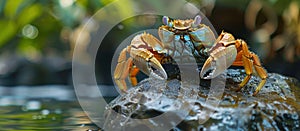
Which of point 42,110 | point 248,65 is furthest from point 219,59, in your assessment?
point 42,110

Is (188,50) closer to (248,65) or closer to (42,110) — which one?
(248,65)

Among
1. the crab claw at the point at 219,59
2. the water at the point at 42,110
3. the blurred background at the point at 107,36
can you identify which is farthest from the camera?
the blurred background at the point at 107,36

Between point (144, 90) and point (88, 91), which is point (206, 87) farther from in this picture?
point (88, 91)

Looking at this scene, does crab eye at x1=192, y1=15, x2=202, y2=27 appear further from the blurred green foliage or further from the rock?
the blurred green foliage

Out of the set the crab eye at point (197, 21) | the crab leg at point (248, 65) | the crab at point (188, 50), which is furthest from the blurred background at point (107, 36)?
the crab leg at point (248, 65)

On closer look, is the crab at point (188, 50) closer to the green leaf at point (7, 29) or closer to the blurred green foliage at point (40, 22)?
the blurred green foliage at point (40, 22)
